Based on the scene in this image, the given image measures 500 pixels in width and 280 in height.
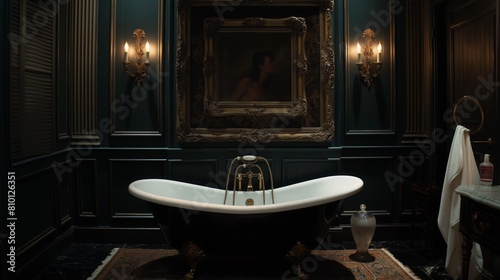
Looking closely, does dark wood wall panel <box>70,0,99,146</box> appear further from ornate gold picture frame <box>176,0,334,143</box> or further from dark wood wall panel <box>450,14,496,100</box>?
dark wood wall panel <box>450,14,496,100</box>

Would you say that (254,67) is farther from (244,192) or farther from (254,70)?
(244,192)

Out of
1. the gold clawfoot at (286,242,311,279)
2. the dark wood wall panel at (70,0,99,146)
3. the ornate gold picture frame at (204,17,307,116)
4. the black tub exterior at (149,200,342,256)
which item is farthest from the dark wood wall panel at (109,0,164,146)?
the gold clawfoot at (286,242,311,279)

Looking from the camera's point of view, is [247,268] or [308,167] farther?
[308,167]

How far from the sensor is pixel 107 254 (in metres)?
3.11

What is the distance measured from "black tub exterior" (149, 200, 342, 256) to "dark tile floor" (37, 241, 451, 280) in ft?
2.15

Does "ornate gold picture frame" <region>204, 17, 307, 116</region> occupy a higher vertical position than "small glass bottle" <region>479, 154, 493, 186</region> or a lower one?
higher

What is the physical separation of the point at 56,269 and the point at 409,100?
2830 mm

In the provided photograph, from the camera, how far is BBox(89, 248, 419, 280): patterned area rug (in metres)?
2.69

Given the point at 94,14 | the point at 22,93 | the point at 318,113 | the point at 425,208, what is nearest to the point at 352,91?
the point at 318,113

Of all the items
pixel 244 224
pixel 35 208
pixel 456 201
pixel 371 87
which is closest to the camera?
pixel 456 201

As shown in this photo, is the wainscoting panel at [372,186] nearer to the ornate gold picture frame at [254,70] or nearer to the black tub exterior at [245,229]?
the ornate gold picture frame at [254,70]

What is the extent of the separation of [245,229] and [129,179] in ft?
4.07

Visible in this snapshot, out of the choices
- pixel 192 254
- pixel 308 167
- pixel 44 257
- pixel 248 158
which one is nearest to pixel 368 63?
pixel 308 167

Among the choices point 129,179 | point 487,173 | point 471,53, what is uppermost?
point 471,53
